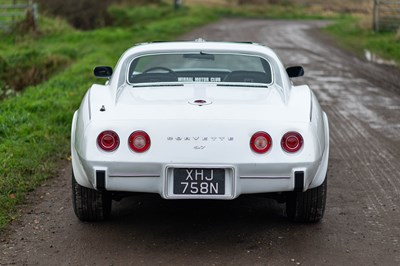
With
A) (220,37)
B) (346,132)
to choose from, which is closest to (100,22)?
(220,37)

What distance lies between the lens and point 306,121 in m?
5.53

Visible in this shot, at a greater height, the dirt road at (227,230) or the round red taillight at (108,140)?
the round red taillight at (108,140)

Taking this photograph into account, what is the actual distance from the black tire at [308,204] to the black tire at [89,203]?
Result: 4.49ft

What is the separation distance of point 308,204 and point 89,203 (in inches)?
63.8

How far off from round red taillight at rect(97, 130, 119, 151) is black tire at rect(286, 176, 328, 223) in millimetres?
1351

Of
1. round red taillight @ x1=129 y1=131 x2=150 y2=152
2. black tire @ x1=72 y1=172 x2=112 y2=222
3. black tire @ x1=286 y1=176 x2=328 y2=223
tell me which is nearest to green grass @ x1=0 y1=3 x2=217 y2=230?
black tire @ x1=72 y1=172 x2=112 y2=222

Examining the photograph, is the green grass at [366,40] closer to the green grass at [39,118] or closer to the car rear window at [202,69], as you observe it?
the green grass at [39,118]

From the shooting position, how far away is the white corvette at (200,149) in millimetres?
5320

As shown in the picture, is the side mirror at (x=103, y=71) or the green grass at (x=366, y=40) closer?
the side mirror at (x=103, y=71)

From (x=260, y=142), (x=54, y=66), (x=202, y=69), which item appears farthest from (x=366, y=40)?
(x=260, y=142)

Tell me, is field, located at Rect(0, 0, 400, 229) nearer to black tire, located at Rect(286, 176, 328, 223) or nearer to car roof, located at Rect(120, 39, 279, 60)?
car roof, located at Rect(120, 39, 279, 60)

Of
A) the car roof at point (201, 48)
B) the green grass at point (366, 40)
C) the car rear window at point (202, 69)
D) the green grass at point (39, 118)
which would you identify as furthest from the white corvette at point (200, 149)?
the green grass at point (366, 40)

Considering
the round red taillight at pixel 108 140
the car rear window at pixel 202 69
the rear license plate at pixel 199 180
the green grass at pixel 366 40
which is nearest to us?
the rear license plate at pixel 199 180

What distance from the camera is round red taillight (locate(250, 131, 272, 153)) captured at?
5.36 m
